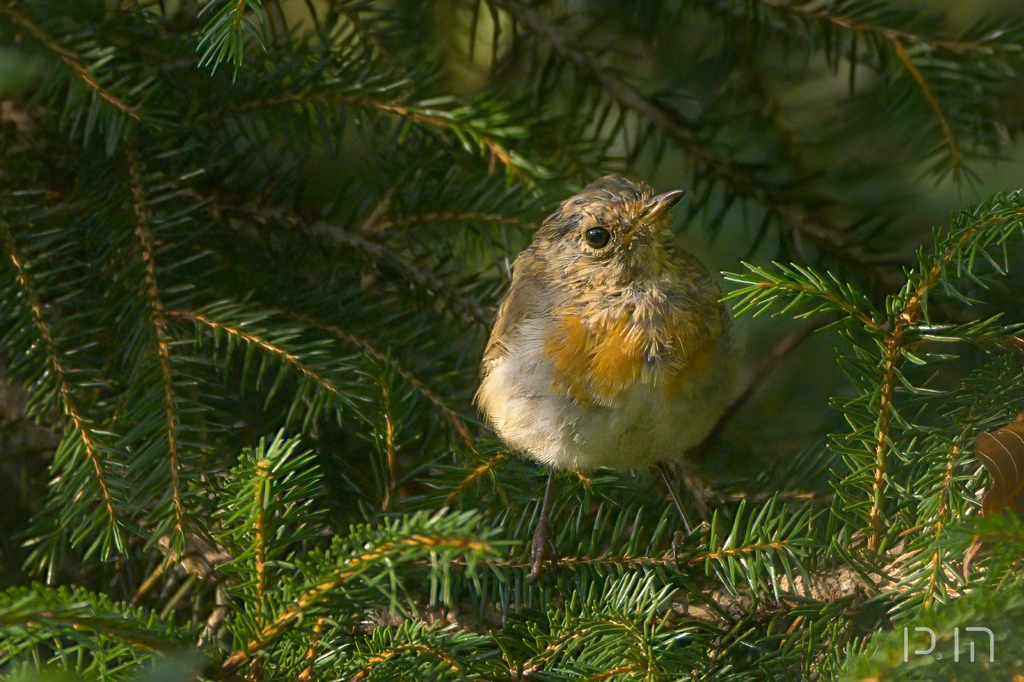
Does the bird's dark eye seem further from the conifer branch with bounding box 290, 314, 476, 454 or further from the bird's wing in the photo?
the conifer branch with bounding box 290, 314, 476, 454

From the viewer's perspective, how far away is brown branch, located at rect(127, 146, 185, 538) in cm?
194

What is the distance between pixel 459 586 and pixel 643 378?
2.27 ft

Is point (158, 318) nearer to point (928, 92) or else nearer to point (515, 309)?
point (515, 309)

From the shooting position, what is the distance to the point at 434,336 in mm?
2666

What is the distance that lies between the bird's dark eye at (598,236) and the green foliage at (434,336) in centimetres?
26

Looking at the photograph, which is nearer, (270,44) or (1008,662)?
(1008,662)

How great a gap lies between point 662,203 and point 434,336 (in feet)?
2.51

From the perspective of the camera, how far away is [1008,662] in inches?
48.4

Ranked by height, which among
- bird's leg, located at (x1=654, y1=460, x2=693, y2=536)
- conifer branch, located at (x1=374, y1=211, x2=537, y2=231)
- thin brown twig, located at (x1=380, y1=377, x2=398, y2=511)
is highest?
conifer branch, located at (x1=374, y1=211, x2=537, y2=231)

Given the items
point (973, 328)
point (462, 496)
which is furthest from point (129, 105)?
point (973, 328)

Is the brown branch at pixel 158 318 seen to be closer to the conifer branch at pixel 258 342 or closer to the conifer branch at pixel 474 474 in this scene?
the conifer branch at pixel 258 342

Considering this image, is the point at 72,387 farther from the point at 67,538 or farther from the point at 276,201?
the point at 276,201

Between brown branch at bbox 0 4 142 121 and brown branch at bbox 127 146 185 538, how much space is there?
0.20 meters

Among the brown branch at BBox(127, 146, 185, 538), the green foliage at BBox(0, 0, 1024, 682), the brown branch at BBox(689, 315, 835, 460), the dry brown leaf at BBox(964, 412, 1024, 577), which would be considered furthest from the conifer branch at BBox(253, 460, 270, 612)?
the brown branch at BBox(689, 315, 835, 460)
